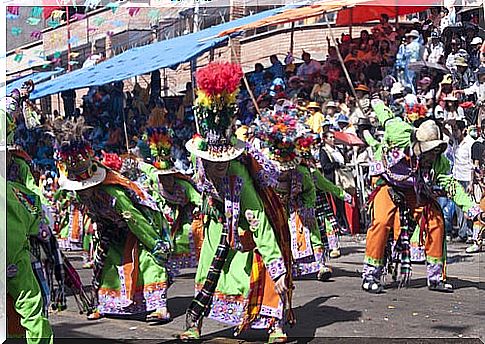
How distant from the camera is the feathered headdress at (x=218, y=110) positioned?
5926 millimetres

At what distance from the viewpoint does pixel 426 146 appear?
792 cm

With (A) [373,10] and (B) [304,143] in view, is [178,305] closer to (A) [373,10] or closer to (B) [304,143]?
(B) [304,143]

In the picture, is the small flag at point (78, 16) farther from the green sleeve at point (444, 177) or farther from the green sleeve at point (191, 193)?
the green sleeve at point (444, 177)

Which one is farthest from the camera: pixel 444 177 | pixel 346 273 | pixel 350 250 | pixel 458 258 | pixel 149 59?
pixel 149 59

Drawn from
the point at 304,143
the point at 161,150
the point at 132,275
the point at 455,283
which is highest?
the point at 304,143

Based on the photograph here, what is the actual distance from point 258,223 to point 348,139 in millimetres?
6646

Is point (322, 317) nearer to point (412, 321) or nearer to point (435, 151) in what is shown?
point (412, 321)

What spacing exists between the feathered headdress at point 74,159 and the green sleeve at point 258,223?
1102mm

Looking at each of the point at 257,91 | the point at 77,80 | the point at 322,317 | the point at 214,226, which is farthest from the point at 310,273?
the point at 77,80

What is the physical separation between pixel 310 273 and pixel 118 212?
2.94 metres

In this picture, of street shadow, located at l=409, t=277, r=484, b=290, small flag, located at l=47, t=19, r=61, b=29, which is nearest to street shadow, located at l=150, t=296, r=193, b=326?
street shadow, located at l=409, t=277, r=484, b=290

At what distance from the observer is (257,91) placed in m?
13.7

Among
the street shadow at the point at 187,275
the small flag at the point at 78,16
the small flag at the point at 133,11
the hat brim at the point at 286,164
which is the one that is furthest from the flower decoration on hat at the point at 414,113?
the small flag at the point at 78,16

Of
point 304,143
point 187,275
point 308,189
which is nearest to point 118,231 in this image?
point 304,143
